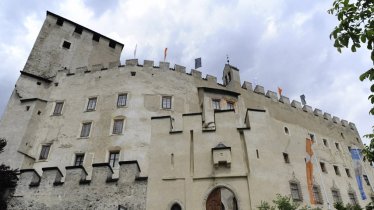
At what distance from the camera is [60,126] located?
1022 inches

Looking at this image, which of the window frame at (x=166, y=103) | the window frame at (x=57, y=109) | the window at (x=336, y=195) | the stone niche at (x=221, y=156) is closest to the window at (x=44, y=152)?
the window frame at (x=57, y=109)

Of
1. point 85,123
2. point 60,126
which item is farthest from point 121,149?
point 60,126

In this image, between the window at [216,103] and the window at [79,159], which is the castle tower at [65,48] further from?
the window at [216,103]

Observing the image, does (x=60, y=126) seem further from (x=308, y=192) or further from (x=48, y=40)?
(x=308, y=192)

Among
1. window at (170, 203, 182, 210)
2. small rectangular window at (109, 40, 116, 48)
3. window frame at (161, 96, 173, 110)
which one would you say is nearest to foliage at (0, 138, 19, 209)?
window at (170, 203, 182, 210)

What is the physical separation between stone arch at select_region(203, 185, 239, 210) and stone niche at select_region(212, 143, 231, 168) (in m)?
1.23

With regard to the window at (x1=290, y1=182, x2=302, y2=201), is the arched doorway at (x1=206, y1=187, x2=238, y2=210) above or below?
below

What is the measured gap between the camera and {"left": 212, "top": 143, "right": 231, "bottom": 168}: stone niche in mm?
17453

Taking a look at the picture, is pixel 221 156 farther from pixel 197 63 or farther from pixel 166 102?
pixel 197 63

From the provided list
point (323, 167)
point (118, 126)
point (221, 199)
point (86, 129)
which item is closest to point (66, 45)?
point (86, 129)

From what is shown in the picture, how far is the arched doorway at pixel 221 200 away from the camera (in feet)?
53.5

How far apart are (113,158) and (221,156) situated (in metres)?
9.61

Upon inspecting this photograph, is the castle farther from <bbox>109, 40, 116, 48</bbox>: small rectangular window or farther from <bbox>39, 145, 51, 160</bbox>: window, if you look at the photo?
<bbox>109, 40, 116, 48</bbox>: small rectangular window

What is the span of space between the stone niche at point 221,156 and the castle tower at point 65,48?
1934 cm
